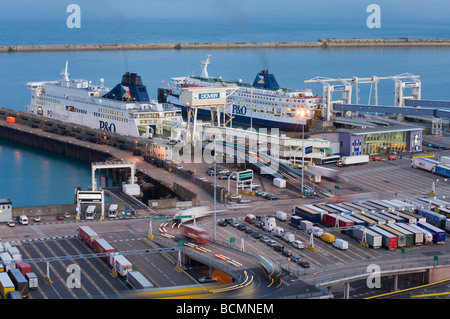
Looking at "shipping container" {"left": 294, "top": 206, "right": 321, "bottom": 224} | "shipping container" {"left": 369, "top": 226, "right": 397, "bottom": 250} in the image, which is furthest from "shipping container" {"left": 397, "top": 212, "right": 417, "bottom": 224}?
"shipping container" {"left": 294, "top": 206, "right": 321, "bottom": 224}

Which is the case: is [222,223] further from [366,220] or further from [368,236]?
[368,236]

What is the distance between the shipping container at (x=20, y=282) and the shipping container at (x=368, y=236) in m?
11.3

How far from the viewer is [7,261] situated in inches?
840

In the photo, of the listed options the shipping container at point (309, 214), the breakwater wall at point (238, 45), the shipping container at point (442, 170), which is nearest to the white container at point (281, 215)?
the shipping container at point (309, 214)

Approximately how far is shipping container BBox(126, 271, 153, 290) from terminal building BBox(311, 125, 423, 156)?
22.1m

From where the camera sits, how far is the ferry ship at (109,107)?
4834 cm

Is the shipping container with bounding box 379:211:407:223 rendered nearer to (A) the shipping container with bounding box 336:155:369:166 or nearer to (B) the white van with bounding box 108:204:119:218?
(B) the white van with bounding box 108:204:119:218

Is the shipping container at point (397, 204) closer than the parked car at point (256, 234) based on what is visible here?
No

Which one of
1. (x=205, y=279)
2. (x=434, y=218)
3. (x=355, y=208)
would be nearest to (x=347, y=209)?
(x=355, y=208)

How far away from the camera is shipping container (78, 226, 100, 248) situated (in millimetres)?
24594

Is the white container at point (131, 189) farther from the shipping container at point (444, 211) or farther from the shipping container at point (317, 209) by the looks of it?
the shipping container at point (444, 211)

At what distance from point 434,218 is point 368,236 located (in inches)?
151

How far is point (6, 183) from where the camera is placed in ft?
131
